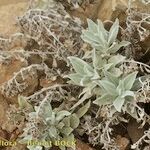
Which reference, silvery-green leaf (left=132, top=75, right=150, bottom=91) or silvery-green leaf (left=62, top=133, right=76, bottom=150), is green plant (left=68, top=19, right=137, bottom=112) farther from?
silvery-green leaf (left=62, top=133, right=76, bottom=150)

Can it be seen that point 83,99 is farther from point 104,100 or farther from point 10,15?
point 10,15

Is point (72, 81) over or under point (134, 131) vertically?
over

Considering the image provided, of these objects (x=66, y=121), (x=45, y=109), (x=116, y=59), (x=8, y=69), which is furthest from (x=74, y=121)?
(x=8, y=69)

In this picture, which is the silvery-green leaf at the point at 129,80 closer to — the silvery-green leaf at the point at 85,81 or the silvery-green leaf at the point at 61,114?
the silvery-green leaf at the point at 85,81

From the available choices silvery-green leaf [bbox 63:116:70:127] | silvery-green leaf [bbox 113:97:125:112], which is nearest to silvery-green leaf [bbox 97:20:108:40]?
silvery-green leaf [bbox 113:97:125:112]

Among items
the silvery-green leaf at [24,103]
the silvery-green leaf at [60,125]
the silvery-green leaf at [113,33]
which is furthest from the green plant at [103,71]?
the silvery-green leaf at [24,103]

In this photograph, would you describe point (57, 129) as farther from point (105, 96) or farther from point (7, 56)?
point (7, 56)

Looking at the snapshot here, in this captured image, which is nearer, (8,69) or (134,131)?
(134,131)
